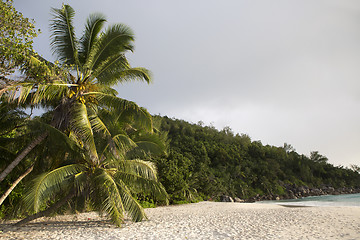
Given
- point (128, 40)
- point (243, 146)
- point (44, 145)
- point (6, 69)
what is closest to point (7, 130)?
point (44, 145)

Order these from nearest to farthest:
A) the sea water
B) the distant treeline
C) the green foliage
A: 1. the green foliage
2. the sea water
3. the distant treeline

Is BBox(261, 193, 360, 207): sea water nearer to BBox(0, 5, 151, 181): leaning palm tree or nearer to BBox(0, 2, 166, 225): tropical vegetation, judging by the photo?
BBox(0, 2, 166, 225): tropical vegetation

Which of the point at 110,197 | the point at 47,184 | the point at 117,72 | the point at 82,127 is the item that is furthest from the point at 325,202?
the point at 47,184

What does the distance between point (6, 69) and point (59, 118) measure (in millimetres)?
1933

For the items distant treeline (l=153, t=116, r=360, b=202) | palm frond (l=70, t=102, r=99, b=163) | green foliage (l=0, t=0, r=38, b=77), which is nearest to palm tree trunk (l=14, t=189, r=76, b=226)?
palm frond (l=70, t=102, r=99, b=163)

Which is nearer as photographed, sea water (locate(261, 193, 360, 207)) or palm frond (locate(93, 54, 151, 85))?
palm frond (locate(93, 54, 151, 85))

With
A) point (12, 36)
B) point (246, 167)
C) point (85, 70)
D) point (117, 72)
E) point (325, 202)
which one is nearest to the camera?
point (12, 36)

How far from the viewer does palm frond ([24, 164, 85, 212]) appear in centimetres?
598

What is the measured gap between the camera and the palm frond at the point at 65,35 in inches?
327

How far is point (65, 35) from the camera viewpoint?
8.49 metres

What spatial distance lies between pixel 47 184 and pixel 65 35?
544cm

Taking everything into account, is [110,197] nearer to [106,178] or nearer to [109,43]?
[106,178]

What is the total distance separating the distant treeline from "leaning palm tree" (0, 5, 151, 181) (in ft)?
48.6

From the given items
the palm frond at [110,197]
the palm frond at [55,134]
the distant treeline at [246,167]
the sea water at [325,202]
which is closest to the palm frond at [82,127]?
the palm frond at [55,134]
